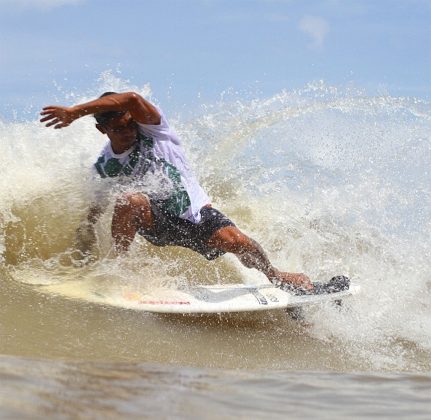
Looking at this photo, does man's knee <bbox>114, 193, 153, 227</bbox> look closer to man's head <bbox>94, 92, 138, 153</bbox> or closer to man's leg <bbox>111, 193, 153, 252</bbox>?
man's leg <bbox>111, 193, 153, 252</bbox>

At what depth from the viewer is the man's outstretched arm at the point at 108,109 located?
4844 millimetres

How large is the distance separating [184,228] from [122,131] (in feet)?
2.85

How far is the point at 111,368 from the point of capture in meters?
3.59

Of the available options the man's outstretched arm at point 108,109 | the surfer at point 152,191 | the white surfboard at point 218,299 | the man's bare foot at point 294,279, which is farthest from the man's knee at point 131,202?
the man's bare foot at point 294,279

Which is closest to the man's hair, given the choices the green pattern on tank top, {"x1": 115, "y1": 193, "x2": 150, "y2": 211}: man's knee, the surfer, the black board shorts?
the surfer

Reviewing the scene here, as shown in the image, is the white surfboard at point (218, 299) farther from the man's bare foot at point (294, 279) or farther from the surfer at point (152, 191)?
the surfer at point (152, 191)

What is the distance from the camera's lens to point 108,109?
5098 mm

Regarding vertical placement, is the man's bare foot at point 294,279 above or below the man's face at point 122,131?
below

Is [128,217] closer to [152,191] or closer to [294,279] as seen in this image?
[152,191]

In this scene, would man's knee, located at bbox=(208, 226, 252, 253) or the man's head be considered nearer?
the man's head

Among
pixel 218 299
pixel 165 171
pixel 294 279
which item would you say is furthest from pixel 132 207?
pixel 294 279

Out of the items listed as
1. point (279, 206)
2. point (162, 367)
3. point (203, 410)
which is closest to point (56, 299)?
point (162, 367)

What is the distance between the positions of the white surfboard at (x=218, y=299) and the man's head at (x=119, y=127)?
42.7 inches

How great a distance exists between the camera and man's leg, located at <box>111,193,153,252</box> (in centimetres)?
526
